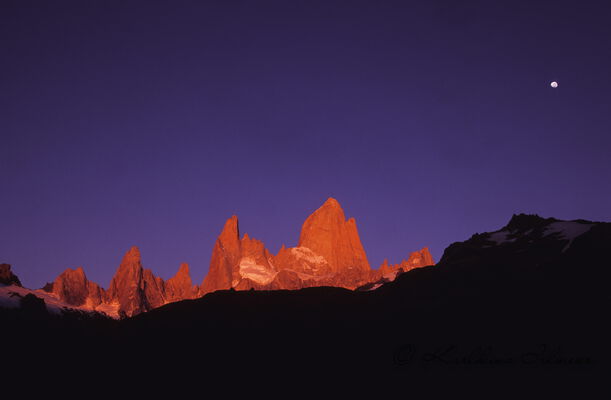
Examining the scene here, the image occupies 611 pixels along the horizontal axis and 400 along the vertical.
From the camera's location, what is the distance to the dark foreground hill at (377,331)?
4519 cm

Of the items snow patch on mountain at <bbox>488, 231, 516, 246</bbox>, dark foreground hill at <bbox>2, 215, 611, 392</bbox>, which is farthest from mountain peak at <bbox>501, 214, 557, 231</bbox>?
dark foreground hill at <bbox>2, 215, 611, 392</bbox>

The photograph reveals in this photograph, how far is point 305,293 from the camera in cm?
5719

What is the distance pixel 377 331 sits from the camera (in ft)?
166

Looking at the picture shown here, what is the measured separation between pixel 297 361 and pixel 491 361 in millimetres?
16744

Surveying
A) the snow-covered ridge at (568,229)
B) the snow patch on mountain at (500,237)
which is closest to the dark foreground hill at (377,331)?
the snow-covered ridge at (568,229)

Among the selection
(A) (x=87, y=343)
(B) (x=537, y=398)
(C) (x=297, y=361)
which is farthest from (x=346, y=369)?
(A) (x=87, y=343)

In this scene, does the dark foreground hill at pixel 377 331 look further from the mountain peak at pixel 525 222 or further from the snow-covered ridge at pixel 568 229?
the mountain peak at pixel 525 222

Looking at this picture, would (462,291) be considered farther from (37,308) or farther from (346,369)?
(37,308)

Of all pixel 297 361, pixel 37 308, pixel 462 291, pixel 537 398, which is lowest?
pixel 537 398

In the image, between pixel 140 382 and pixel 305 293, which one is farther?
pixel 305 293

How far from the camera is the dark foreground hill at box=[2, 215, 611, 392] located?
45.2m

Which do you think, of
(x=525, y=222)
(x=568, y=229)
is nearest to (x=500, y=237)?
(x=525, y=222)

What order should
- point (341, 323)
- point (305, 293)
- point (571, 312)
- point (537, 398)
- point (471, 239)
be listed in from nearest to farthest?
point (537, 398) < point (571, 312) < point (341, 323) < point (305, 293) < point (471, 239)

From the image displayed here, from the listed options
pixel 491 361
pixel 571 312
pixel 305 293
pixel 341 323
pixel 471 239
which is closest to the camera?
pixel 491 361
